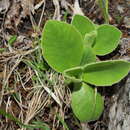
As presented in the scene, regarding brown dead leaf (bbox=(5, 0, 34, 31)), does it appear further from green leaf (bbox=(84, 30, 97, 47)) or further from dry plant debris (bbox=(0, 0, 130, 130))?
green leaf (bbox=(84, 30, 97, 47))

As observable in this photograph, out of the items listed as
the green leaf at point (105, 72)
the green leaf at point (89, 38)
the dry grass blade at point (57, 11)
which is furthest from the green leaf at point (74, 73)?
the dry grass blade at point (57, 11)

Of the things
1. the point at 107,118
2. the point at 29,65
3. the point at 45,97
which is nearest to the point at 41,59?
the point at 29,65

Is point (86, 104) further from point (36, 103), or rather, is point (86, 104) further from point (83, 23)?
point (83, 23)

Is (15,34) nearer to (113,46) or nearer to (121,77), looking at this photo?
(113,46)

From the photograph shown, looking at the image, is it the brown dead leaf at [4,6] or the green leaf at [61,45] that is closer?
the green leaf at [61,45]

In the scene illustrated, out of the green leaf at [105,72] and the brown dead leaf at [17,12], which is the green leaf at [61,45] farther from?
the brown dead leaf at [17,12]

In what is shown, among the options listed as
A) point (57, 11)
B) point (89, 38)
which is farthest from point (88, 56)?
point (57, 11)

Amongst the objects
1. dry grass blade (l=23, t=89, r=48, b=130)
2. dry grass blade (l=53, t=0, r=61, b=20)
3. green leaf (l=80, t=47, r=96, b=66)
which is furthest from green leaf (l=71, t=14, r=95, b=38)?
dry grass blade (l=23, t=89, r=48, b=130)
